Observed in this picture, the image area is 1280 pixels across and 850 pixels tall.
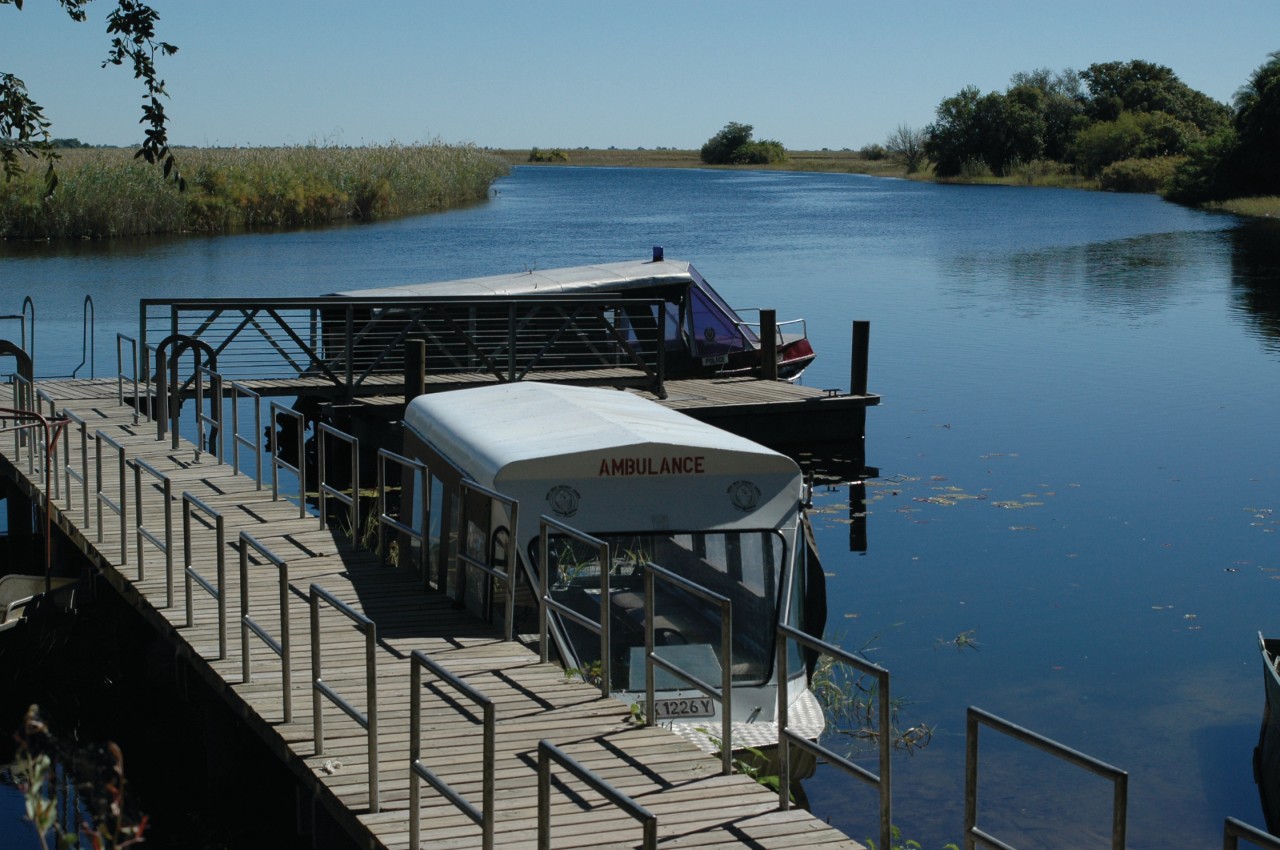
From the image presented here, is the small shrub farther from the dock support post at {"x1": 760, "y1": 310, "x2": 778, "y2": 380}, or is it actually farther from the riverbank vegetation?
the dock support post at {"x1": 760, "y1": 310, "x2": 778, "y2": 380}

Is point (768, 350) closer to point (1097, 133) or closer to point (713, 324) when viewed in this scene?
point (713, 324)

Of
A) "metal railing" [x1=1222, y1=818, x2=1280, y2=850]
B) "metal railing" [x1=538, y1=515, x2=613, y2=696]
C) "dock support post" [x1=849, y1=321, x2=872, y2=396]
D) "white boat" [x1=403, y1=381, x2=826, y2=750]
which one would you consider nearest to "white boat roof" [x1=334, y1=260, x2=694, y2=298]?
"dock support post" [x1=849, y1=321, x2=872, y2=396]

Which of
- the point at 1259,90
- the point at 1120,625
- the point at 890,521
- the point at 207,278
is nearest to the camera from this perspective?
the point at 1120,625

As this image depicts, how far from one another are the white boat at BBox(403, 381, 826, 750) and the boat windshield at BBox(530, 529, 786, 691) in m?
0.01

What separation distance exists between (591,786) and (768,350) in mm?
21730

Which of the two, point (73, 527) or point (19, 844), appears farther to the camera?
point (73, 527)

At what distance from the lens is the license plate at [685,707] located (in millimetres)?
10617

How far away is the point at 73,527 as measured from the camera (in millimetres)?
14789

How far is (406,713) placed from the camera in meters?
9.29

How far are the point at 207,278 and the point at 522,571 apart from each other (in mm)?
37734

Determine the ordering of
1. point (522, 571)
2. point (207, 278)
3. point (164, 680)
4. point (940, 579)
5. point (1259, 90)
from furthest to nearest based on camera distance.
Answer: point (1259, 90), point (207, 278), point (940, 579), point (164, 680), point (522, 571)

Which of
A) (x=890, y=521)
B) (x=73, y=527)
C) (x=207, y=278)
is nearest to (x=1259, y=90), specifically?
(x=207, y=278)

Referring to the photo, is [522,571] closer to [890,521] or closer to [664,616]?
[664,616]

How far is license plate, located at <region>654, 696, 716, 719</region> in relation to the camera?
10.6m
